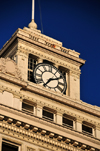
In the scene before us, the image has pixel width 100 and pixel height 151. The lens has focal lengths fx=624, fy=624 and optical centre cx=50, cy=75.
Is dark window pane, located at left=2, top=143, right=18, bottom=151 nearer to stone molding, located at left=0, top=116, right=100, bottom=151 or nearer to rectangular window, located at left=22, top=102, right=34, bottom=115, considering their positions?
stone molding, located at left=0, top=116, right=100, bottom=151

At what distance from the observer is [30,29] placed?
7556 centimetres

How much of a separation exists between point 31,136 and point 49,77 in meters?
14.0

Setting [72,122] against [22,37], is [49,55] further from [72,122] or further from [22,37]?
[72,122]

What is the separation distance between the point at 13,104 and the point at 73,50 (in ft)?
57.9

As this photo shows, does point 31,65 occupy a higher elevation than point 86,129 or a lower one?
higher

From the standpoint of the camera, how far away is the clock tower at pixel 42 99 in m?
55.6

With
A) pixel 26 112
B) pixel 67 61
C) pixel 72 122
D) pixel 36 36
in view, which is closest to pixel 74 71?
pixel 67 61

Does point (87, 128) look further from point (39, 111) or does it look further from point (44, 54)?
point (44, 54)

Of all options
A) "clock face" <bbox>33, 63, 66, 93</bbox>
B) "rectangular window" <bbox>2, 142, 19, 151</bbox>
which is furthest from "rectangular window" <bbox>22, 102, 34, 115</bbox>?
"rectangular window" <bbox>2, 142, 19, 151</bbox>

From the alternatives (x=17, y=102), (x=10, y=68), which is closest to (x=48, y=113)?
(x=17, y=102)

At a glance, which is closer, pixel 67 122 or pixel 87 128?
pixel 67 122

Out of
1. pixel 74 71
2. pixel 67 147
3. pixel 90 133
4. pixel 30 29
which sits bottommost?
pixel 67 147

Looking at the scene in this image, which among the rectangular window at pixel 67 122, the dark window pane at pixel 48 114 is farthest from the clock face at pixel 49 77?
the rectangular window at pixel 67 122

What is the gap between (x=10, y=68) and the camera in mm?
62938
